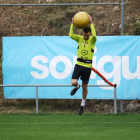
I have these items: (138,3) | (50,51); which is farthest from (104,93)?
(138,3)

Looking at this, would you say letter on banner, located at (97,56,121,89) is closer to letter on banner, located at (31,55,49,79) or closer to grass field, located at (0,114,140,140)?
grass field, located at (0,114,140,140)

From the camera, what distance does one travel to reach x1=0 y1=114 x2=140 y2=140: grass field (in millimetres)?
6781

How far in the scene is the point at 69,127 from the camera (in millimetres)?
8000

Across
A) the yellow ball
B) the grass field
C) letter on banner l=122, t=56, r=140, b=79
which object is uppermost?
the yellow ball

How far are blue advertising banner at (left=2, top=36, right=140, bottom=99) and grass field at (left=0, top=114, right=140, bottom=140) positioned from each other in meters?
0.85

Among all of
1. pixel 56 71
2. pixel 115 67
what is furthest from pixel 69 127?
pixel 115 67

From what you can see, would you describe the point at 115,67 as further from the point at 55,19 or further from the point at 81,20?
the point at 55,19

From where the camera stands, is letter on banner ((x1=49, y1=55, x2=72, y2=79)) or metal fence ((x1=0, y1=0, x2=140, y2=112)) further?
metal fence ((x1=0, y1=0, x2=140, y2=112))

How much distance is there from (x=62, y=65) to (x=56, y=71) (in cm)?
29

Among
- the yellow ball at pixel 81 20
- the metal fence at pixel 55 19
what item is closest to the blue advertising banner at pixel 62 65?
the metal fence at pixel 55 19

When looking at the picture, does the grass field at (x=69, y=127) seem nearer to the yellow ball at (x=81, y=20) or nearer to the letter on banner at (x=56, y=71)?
the letter on banner at (x=56, y=71)

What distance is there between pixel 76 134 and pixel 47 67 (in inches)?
158

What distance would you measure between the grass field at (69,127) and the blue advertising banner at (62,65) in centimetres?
85

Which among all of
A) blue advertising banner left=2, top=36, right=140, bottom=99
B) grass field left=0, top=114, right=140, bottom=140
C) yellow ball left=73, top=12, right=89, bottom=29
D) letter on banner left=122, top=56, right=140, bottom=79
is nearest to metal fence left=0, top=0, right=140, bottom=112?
blue advertising banner left=2, top=36, right=140, bottom=99
